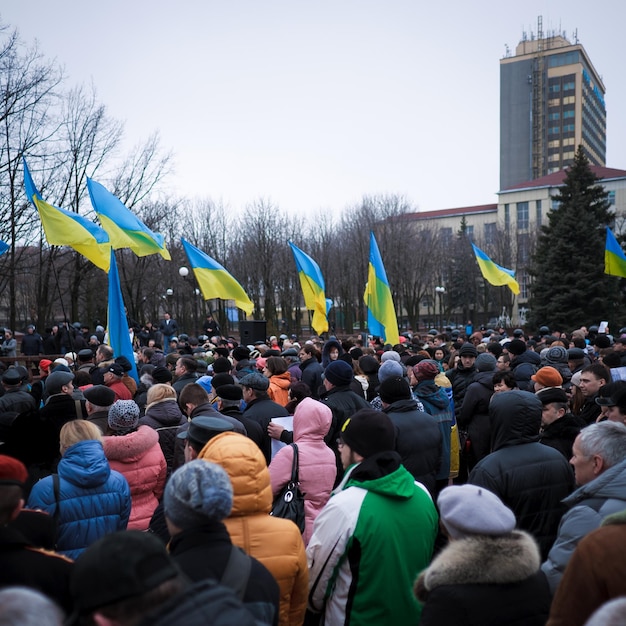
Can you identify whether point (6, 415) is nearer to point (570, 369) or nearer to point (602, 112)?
point (570, 369)

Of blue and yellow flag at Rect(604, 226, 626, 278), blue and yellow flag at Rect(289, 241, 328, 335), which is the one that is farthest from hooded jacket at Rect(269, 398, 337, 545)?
blue and yellow flag at Rect(604, 226, 626, 278)

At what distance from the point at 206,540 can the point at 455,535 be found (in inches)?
42.1

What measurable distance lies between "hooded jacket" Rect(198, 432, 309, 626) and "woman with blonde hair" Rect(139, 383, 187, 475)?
2.69 metres

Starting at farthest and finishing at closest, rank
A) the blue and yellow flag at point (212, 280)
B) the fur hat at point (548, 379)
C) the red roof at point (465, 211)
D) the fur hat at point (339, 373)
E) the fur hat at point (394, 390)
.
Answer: the red roof at point (465, 211) < the blue and yellow flag at point (212, 280) < the fur hat at point (339, 373) < the fur hat at point (548, 379) < the fur hat at point (394, 390)

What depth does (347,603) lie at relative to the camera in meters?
3.44

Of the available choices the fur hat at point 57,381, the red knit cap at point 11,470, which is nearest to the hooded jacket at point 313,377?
the fur hat at point 57,381

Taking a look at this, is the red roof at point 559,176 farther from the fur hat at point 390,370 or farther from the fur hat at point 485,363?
the fur hat at point 390,370

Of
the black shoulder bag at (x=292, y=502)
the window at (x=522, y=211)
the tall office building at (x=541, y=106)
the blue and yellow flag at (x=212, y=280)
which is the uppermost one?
the tall office building at (x=541, y=106)

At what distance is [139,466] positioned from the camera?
4.96m

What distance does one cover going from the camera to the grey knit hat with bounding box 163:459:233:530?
2615 millimetres

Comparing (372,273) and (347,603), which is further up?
(372,273)

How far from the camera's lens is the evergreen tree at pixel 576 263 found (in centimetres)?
3475

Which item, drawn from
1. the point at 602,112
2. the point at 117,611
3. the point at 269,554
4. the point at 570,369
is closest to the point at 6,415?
the point at 269,554

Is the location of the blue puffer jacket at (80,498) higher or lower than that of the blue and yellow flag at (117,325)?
lower
